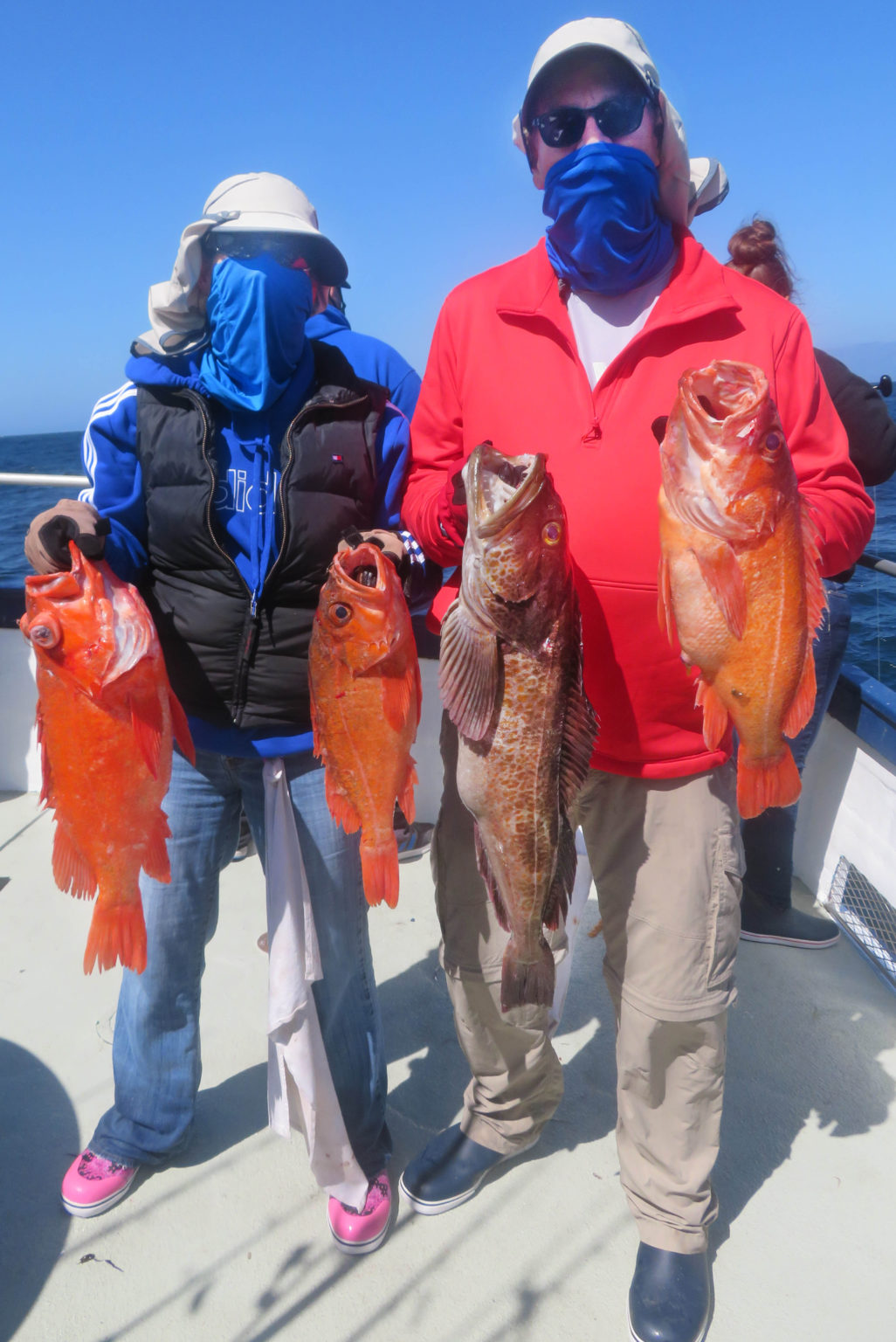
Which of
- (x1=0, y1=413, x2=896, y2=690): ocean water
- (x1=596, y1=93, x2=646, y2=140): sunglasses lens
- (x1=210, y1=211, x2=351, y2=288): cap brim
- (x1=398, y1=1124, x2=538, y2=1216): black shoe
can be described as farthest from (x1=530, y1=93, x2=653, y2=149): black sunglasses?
(x1=0, y1=413, x2=896, y2=690): ocean water

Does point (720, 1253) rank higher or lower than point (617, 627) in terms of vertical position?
lower

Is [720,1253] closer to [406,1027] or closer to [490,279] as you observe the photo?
[406,1027]

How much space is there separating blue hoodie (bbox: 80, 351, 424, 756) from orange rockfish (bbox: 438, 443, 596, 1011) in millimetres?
455

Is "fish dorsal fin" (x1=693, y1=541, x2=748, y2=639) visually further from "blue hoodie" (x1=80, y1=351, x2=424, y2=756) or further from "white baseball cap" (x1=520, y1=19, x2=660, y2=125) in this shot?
"white baseball cap" (x1=520, y1=19, x2=660, y2=125)

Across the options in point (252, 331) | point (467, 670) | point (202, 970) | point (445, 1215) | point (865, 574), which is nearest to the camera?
point (467, 670)

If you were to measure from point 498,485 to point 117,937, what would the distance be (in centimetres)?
156

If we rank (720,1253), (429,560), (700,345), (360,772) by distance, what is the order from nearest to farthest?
1. (700,345)
2. (360,772)
3. (429,560)
4. (720,1253)

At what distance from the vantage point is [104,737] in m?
2.05

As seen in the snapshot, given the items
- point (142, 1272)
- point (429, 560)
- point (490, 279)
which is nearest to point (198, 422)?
point (429, 560)

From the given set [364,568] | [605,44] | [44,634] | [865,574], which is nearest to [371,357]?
[364,568]

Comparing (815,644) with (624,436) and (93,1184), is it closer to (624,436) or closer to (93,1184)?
(624,436)

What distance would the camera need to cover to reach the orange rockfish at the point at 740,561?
1669 millimetres

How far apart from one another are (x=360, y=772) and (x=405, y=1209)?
161 cm

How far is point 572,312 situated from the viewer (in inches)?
86.0
